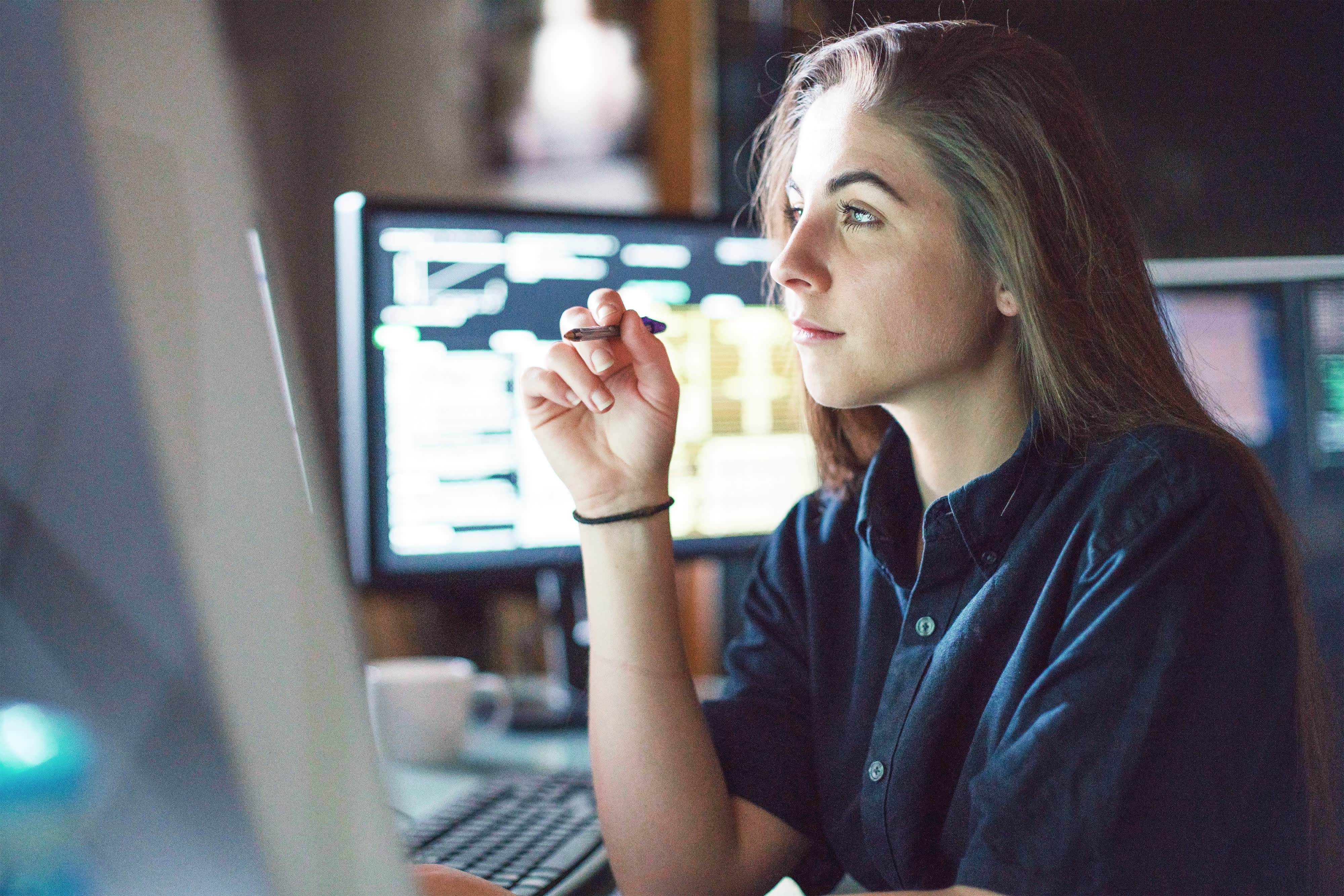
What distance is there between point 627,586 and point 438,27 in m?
1.96

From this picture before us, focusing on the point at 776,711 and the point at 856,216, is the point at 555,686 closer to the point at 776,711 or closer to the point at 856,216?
the point at 776,711

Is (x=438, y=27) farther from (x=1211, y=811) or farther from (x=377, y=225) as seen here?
(x=1211, y=811)

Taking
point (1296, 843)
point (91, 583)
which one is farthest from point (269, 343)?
point (1296, 843)

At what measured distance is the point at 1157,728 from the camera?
0.58 m

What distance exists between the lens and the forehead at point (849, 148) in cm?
78

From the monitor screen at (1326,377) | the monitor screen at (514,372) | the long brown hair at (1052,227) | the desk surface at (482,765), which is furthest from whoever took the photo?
the monitor screen at (514,372)

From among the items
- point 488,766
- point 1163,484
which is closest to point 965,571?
point 1163,484

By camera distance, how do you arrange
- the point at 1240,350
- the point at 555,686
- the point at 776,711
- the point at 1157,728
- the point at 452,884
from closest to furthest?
the point at 1157,728, the point at 452,884, the point at 776,711, the point at 1240,350, the point at 555,686

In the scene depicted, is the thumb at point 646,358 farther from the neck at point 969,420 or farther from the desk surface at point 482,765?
the desk surface at point 482,765

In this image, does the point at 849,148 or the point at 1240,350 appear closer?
the point at 849,148

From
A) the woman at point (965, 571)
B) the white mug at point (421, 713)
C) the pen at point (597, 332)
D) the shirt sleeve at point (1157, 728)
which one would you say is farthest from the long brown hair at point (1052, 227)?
the white mug at point (421, 713)

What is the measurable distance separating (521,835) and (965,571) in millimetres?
412

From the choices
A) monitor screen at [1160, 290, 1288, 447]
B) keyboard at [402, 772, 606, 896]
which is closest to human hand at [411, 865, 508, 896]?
keyboard at [402, 772, 606, 896]

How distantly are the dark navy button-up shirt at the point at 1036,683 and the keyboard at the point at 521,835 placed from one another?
143 millimetres
